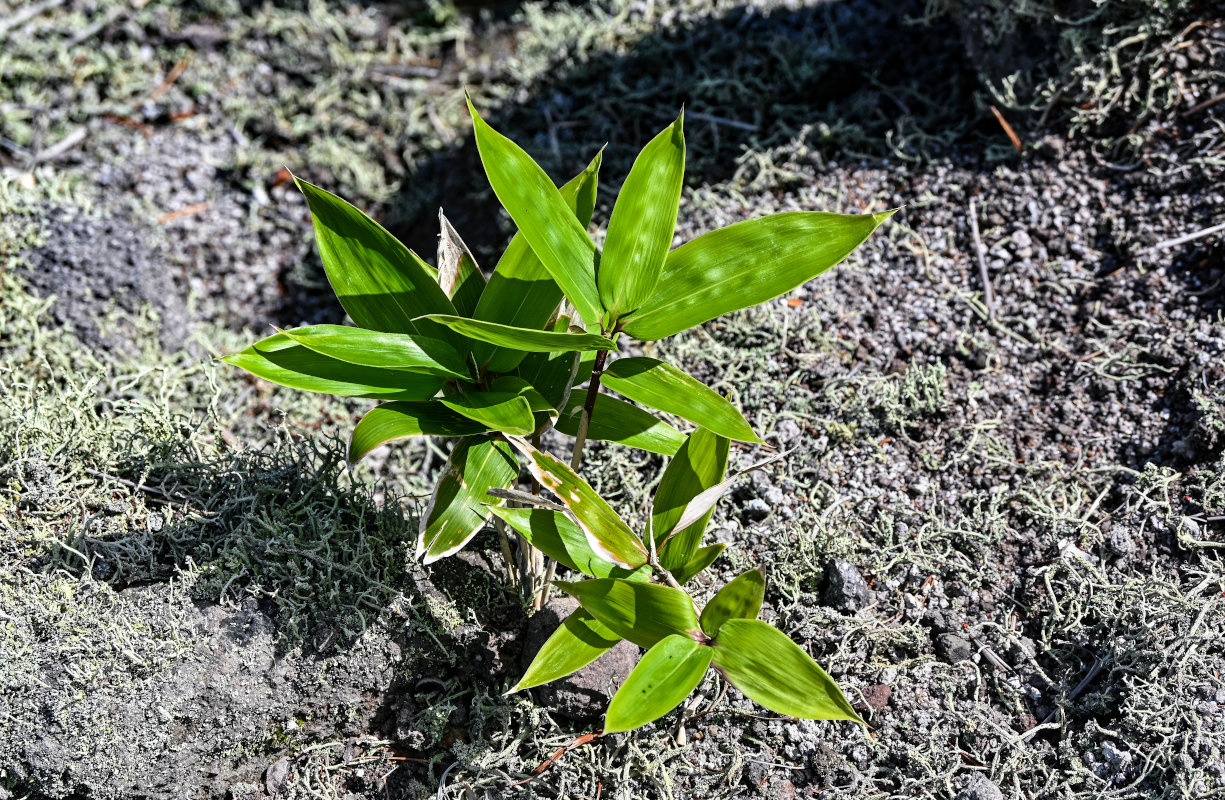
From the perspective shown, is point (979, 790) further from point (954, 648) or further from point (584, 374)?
point (584, 374)

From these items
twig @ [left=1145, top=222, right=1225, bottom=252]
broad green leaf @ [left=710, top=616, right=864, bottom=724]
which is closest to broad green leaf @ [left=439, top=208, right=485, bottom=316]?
broad green leaf @ [left=710, top=616, right=864, bottom=724]

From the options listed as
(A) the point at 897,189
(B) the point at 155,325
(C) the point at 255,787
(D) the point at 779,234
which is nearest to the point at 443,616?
(C) the point at 255,787

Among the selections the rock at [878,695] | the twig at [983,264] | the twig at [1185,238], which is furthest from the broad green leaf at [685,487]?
the twig at [1185,238]

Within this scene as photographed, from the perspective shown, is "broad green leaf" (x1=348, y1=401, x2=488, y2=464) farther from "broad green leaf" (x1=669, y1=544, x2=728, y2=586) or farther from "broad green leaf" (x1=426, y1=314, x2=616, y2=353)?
"broad green leaf" (x1=669, y1=544, x2=728, y2=586)

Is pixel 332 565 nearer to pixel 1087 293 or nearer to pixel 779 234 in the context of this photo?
pixel 779 234

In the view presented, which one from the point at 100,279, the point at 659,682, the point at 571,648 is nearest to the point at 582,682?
the point at 571,648

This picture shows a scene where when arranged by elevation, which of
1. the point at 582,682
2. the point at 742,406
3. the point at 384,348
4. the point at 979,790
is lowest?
the point at 979,790
